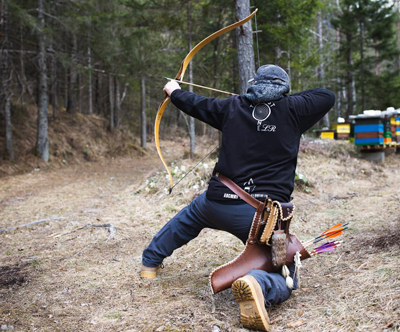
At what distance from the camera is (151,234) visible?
505cm

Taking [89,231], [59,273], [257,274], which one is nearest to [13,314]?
[59,273]

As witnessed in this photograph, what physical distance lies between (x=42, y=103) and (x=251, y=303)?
12.5 meters

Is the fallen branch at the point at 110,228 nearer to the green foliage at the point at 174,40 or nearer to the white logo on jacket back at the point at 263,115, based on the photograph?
the white logo on jacket back at the point at 263,115

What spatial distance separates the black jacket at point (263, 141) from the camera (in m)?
2.71

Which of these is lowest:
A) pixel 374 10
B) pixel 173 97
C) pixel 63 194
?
pixel 63 194

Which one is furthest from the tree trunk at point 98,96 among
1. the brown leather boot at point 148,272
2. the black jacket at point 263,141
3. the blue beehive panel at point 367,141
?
the black jacket at point 263,141

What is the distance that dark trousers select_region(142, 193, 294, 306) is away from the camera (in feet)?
8.40

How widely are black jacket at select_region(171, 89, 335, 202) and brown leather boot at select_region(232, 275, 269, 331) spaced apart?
2.12ft

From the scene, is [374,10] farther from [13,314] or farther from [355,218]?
[13,314]

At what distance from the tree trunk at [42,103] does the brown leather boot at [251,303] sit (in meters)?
12.1

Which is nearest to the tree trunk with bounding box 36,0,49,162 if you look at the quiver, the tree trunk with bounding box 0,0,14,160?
the tree trunk with bounding box 0,0,14,160

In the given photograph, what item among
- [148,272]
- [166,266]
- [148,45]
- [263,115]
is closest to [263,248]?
[263,115]

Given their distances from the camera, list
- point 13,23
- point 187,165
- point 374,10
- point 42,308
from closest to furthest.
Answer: point 42,308
point 187,165
point 13,23
point 374,10

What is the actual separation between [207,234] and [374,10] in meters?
20.0
